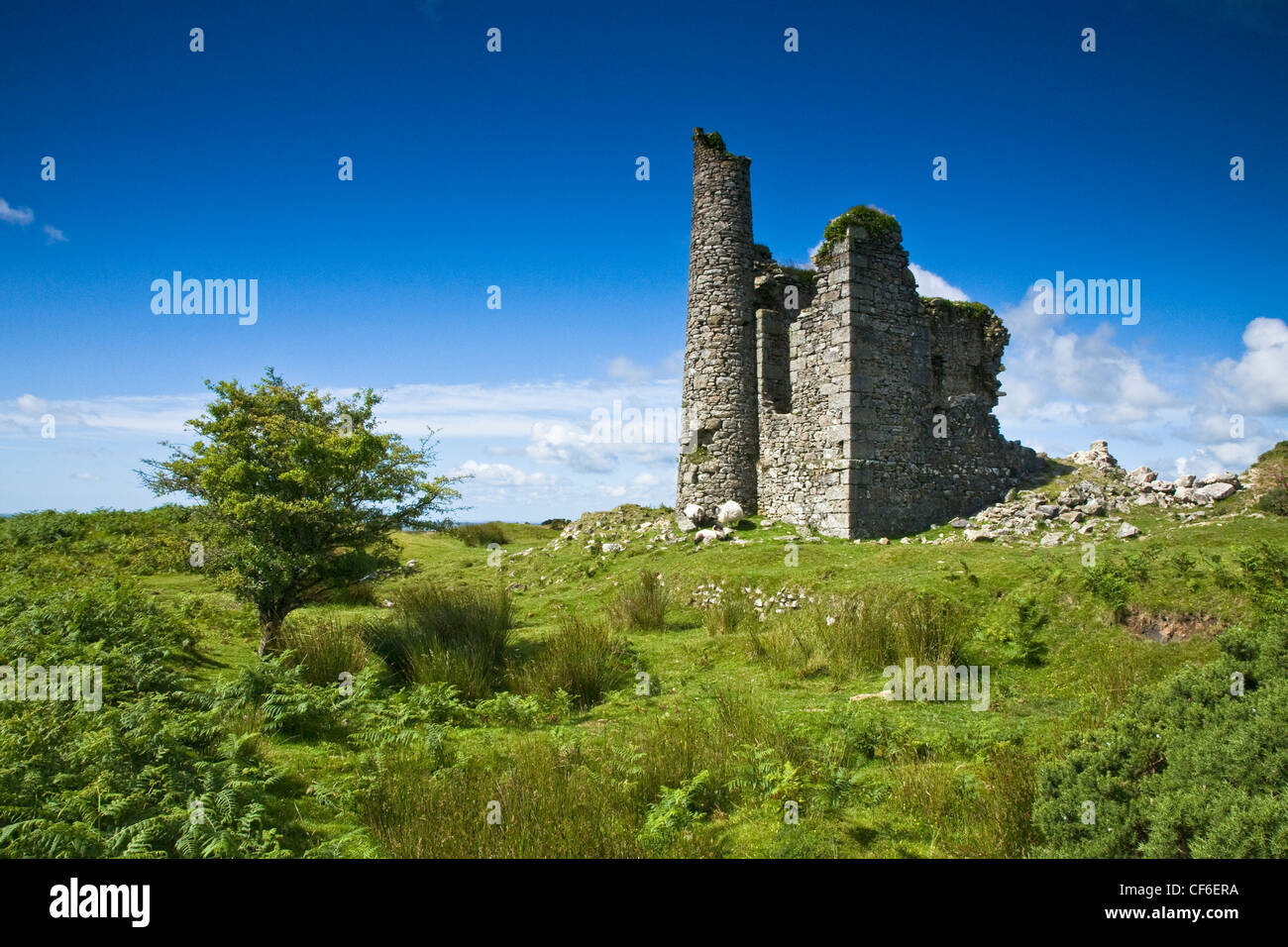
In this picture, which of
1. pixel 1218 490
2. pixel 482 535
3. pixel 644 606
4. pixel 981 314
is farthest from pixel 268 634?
pixel 981 314

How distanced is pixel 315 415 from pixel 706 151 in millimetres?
12525

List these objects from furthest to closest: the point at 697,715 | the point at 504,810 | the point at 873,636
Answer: the point at 873,636 < the point at 697,715 < the point at 504,810

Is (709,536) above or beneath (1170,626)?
above

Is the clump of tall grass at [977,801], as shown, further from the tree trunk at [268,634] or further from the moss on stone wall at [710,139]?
the moss on stone wall at [710,139]

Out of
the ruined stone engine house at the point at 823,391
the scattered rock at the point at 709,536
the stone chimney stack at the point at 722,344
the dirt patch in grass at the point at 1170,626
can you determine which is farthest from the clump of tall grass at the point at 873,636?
the stone chimney stack at the point at 722,344

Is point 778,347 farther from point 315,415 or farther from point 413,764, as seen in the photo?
point 413,764

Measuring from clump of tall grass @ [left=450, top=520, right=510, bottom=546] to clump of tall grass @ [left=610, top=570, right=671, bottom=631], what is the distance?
15069 millimetres

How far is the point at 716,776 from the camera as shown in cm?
554

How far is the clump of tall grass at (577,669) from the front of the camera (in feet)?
27.7

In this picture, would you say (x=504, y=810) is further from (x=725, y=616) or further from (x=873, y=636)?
(x=725, y=616)

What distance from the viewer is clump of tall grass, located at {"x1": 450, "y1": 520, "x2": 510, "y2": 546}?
2753cm

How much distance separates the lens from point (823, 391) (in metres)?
16.2

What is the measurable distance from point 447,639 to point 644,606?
382cm

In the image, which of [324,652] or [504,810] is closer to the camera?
[504,810]
